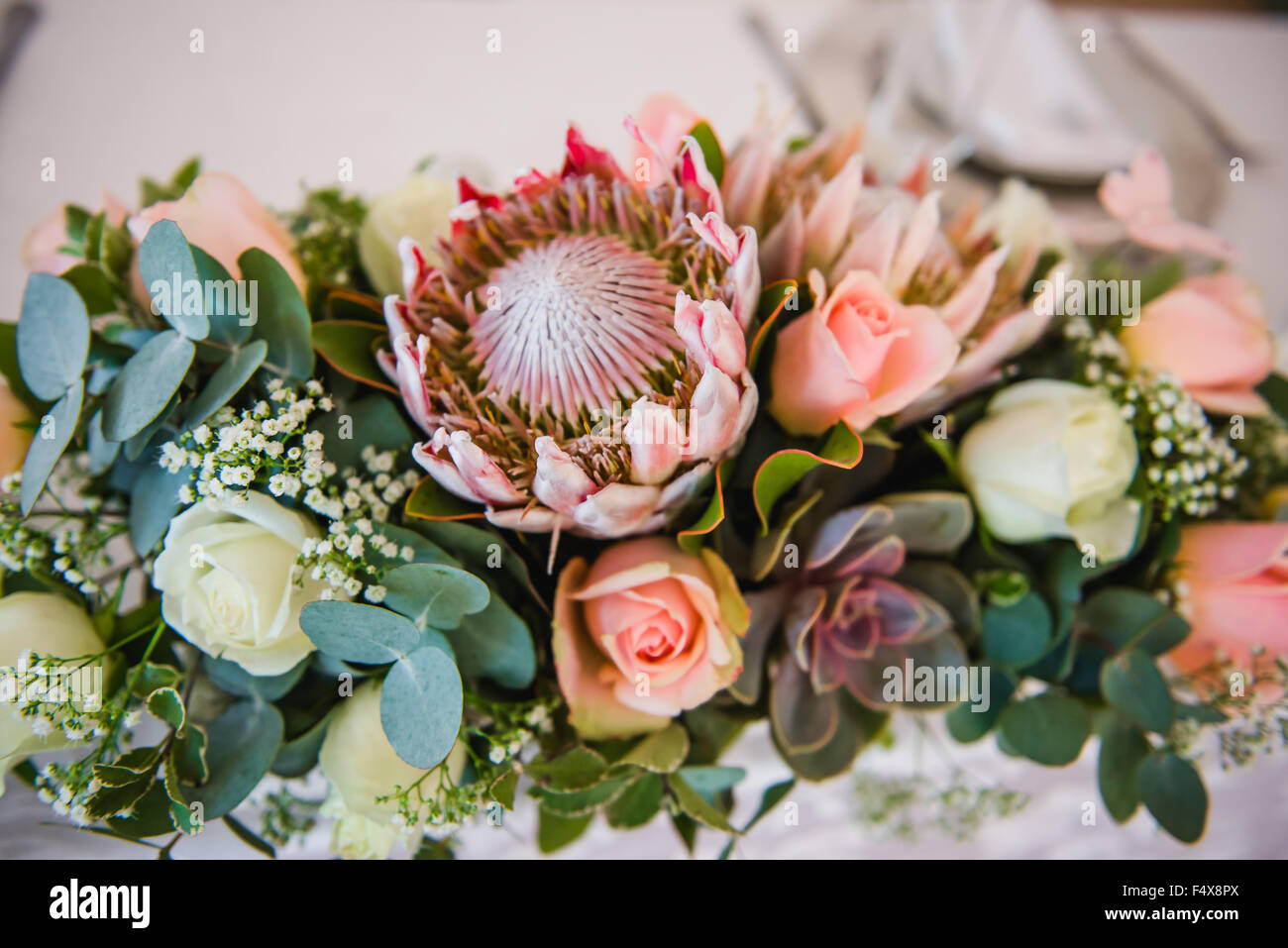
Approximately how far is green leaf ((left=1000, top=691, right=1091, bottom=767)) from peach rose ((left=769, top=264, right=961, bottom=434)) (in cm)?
25

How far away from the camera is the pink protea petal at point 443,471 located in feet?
1.37

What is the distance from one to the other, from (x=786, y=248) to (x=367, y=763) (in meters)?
0.41

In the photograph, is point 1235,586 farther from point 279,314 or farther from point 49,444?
point 49,444

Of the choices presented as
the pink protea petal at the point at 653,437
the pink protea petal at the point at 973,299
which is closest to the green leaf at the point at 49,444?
the pink protea petal at the point at 653,437

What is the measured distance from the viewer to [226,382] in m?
0.46

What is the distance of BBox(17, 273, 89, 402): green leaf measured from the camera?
18.5 inches

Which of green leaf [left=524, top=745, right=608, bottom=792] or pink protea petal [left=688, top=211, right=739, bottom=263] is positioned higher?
pink protea petal [left=688, top=211, right=739, bottom=263]

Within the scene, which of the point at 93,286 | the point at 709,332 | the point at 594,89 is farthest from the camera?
the point at 594,89

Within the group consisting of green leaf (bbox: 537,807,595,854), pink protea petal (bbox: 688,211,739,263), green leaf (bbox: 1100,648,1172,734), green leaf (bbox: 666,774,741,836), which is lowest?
green leaf (bbox: 537,807,595,854)

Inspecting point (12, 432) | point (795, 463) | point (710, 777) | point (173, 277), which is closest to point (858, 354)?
point (795, 463)

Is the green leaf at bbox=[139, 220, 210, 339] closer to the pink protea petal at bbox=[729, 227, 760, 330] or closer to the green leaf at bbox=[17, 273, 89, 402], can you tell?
the green leaf at bbox=[17, 273, 89, 402]

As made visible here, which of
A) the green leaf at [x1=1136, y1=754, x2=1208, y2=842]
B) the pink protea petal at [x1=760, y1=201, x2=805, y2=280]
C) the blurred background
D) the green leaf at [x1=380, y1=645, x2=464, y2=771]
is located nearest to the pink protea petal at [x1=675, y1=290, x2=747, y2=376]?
the pink protea petal at [x1=760, y1=201, x2=805, y2=280]

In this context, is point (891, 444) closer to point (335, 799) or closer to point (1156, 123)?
point (335, 799)

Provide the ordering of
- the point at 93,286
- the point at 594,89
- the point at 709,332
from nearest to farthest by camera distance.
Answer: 1. the point at 709,332
2. the point at 93,286
3. the point at 594,89
